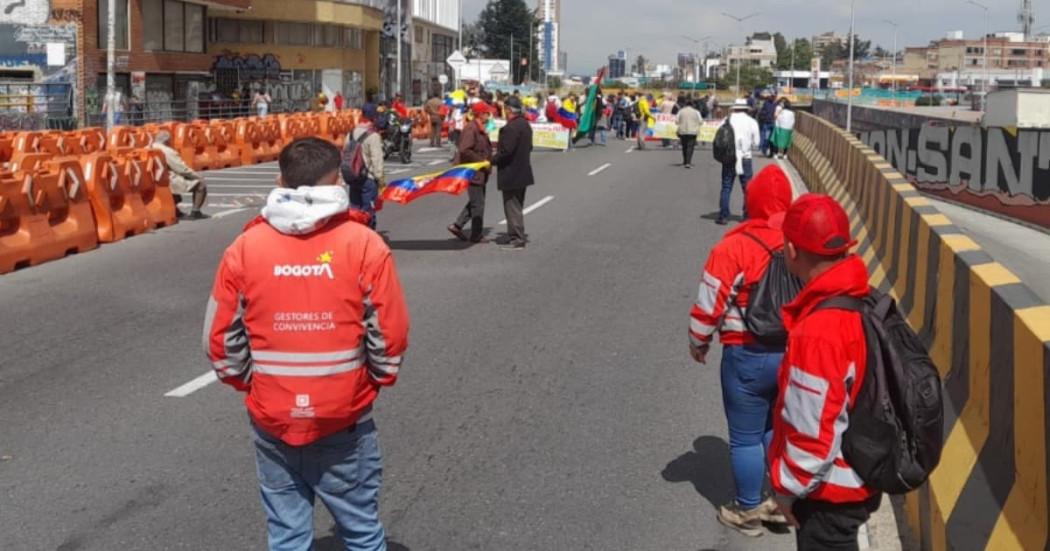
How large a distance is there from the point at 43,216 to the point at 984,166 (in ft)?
55.9

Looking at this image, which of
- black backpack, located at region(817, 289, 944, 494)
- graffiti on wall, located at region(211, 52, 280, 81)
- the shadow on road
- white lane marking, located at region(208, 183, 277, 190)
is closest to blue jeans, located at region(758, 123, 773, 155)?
white lane marking, located at region(208, 183, 277, 190)

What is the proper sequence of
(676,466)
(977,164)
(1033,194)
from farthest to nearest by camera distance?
Answer: (977,164), (1033,194), (676,466)

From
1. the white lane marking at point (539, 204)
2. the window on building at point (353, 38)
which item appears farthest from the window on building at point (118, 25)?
the window on building at point (353, 38)

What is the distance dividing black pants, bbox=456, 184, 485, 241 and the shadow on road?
27.6ft

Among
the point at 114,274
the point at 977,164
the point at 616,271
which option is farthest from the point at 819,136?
the point at 114,274

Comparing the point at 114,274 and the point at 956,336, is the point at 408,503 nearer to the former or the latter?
the point at 956,336

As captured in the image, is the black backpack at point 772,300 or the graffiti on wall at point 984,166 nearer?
the black backpack at point 772,300

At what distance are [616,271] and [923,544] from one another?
815cm

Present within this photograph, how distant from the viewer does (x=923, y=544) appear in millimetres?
5238

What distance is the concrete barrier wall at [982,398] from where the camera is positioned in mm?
3945

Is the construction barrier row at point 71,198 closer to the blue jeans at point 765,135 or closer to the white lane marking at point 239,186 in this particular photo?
the white lane marking at point 239,186

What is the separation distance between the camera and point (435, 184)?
15047 millimetres

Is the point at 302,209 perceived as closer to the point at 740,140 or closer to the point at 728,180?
the point at 740,140

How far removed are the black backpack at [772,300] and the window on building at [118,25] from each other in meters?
38.7
